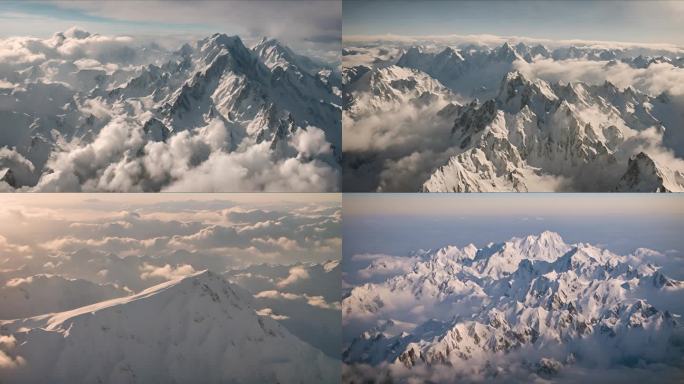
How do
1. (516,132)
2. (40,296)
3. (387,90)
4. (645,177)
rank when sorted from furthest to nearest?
(387,90) → (516,132) → (645,177) → (40,296)

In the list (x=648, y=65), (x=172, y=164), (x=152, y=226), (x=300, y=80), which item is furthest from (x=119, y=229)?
(x=648, y=65)

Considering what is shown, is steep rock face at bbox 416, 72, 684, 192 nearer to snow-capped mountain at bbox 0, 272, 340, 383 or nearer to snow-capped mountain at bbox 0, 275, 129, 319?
snow-capped mountain at bbox 0, 272, 340, 383

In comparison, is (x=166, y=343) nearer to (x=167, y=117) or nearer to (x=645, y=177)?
(x=167, y=117)

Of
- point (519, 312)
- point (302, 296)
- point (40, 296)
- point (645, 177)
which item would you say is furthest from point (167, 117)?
point (645, 177)

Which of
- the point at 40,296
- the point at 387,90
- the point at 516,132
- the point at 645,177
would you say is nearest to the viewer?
the point at 40,296

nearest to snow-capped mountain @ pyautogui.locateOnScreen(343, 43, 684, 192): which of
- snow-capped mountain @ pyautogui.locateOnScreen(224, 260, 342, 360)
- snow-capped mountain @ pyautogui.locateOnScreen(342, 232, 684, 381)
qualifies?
→ snow-capped mountain @ pyautogui.locateOnScreen(342, 232, 684, 381)

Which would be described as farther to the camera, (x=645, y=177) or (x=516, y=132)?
(x=516, y=132)
